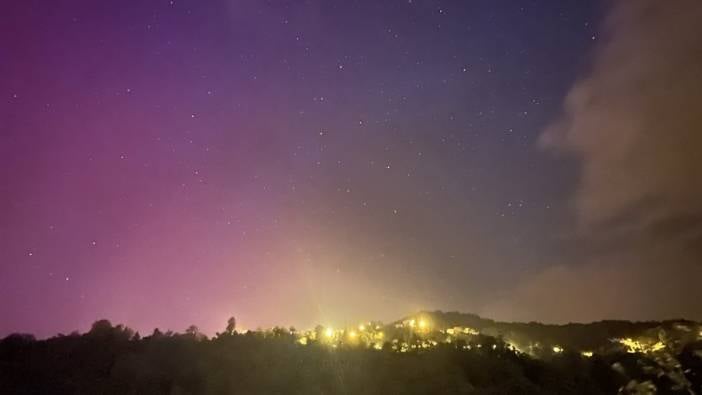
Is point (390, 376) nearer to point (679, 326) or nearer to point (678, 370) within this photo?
point (678, 370)

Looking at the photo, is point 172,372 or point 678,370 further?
point 678,370

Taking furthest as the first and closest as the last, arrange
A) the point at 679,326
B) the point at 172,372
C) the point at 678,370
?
the point at 679,326 → the point at 678,370 → the point at 172,372

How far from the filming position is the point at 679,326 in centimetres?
5712

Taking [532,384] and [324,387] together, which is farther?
[532,384]

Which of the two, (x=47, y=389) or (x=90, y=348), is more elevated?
(x=90, y=348)

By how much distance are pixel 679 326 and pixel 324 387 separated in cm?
→ 4130

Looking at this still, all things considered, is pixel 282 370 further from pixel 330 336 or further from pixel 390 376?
pixel 330 336

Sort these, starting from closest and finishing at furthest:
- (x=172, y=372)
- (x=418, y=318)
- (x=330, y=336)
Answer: (x=172, y=372)
(x=330, y=336)
(x=418, y=318)

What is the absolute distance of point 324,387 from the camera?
31.3 meters

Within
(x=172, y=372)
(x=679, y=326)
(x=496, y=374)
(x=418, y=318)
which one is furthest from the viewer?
(x=418, y=318)

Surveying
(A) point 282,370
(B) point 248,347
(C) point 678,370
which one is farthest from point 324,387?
(C) point 678,370

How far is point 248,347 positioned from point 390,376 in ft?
27.8

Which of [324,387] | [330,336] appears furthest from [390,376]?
[330,336]

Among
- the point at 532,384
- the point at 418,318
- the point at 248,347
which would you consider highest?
the point at 418,318
